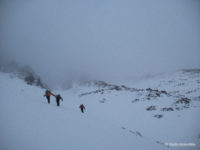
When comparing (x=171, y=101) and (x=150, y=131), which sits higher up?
(x=171, y=101)

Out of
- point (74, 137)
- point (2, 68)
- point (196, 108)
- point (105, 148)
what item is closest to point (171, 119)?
point (196, 108)

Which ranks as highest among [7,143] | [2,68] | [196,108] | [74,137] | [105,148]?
[2,68]

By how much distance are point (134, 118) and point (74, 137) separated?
23.1 m

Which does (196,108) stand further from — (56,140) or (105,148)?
(56,140)

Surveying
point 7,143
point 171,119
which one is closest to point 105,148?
point 7,143

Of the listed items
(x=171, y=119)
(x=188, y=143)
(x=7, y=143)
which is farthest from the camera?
(x=171, y=119)

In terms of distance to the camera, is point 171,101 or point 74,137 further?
point 171,101

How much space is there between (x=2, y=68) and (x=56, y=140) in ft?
308

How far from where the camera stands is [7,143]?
3.50 metres

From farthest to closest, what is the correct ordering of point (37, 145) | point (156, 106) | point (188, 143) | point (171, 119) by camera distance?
point (156, 106)
point (171, 119)
point (188, 143)
point (37, 145)

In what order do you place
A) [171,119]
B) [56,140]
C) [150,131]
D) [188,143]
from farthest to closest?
[171,119] < [150,131] < [188,143] < [56,140]

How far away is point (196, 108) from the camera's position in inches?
1009

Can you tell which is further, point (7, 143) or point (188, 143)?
point (188, 143)

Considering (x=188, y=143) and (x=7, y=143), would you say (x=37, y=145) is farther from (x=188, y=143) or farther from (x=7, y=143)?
(x=188, y=143)
